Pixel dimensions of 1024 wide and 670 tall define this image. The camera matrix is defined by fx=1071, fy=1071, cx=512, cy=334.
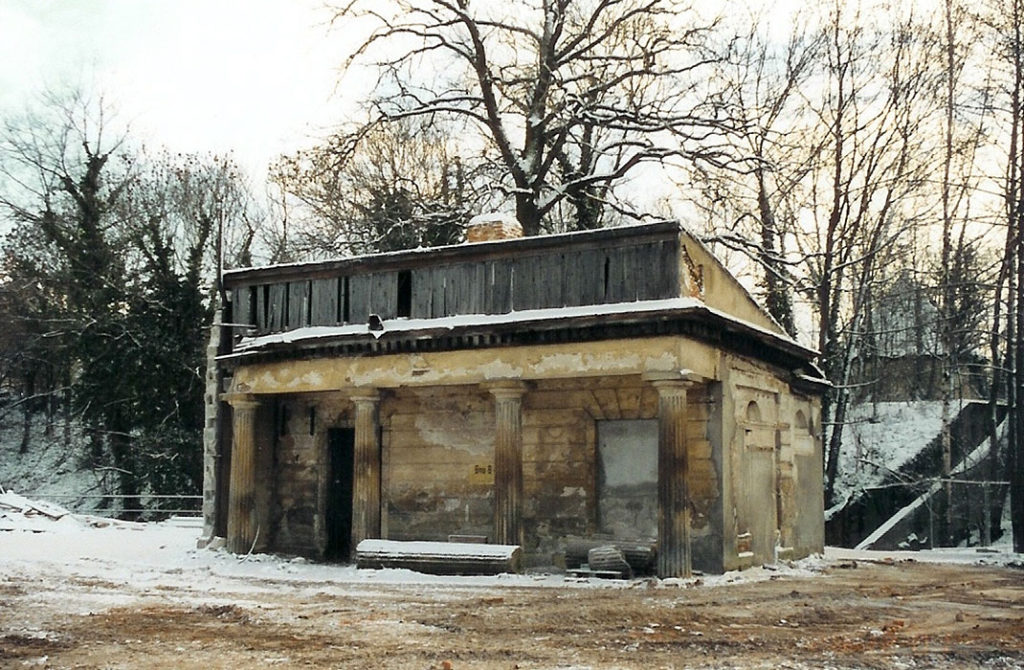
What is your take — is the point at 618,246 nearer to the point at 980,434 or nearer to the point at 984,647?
→ the point at 984,647

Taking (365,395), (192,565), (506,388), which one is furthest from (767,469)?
(192,565)

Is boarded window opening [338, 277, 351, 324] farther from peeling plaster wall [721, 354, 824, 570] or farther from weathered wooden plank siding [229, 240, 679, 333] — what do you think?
peeling plaster wall [721, 354, 824, 570]

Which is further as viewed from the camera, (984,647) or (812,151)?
(812,151)

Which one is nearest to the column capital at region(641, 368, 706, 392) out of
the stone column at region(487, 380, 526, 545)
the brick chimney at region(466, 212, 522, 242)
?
the stone column at region(487, 380, 526, 545)

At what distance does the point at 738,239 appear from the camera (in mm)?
25219

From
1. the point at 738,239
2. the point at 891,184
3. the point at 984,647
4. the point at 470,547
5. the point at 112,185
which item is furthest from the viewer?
the point at 112,185

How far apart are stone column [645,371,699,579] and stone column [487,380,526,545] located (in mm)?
2278

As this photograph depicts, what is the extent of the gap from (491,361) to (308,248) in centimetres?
1329

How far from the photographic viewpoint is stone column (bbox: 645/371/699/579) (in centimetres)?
1536

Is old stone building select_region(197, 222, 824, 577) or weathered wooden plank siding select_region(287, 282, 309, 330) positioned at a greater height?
weathered wooden plank siding select_region(287, 282, 309, 330)

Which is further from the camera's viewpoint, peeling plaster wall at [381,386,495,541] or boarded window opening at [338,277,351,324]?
boarded window opening at [338,277,351,324]

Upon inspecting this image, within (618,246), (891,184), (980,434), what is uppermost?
(891,184)

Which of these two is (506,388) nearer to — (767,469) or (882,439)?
(767,469)

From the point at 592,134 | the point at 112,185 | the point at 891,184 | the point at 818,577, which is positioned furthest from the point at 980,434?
the point at 112,185
